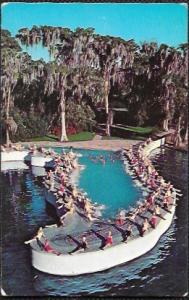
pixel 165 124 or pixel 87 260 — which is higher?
pixel 165 124

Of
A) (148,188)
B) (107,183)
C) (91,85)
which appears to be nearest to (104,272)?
(107,183)

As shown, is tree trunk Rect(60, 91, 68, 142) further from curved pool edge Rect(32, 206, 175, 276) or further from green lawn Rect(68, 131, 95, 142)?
curved pool edge Rect(32, 206, 175, 276)

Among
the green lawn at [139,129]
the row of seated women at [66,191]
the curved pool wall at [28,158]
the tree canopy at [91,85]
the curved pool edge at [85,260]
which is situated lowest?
the curved pool edge at [85,260]

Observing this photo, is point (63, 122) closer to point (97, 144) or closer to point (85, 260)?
point (97, 144)

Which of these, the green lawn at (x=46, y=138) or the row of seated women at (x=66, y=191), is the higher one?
the green lawn at (x=46, y=138)

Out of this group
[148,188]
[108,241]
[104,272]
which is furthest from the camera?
[148,188]

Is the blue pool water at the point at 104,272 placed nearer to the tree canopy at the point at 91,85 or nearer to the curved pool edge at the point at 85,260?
the curved pool edge at the point at 85,260

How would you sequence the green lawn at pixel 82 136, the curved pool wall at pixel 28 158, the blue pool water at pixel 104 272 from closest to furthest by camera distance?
the blue pool water at pixel 104 272
the curved pool wall at pixel 28 158
the green lawn at pixel 82 136

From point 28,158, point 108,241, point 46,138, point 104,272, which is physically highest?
point 46,138

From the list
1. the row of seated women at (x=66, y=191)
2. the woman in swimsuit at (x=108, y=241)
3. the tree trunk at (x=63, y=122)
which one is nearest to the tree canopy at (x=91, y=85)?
the tree trunk at (x=63, y=122)

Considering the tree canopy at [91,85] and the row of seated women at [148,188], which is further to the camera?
the row of seated women at [148,188]

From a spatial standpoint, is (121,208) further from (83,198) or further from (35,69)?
(35,69)

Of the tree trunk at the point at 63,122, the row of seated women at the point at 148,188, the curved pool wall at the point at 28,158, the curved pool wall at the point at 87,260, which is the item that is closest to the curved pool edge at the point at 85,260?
the curved pool wall at the point at 87,260

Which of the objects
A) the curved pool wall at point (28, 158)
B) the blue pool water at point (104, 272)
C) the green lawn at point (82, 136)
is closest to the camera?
the blue pool water at point (104, 272)
